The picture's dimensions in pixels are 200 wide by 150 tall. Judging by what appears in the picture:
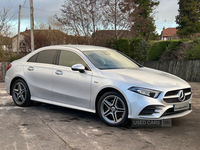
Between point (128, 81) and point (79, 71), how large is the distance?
1173mm

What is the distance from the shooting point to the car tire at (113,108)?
5.12 metres

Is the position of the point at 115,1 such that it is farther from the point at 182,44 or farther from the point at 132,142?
the point at 132,142

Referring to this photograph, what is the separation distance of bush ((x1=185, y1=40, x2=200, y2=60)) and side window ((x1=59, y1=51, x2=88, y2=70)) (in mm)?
10040

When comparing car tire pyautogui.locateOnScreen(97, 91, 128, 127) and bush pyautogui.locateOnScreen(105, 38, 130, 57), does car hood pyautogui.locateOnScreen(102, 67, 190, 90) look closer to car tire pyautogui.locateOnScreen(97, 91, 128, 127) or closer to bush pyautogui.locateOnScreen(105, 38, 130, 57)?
car tire pyautogui.locateOnScreen(97, 91, 128, 127)

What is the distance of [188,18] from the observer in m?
58.0

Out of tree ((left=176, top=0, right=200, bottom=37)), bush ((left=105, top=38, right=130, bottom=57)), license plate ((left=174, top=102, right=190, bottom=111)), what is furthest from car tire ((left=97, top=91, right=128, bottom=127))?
tree ((left=176, top=0, right=200, bottom=37))

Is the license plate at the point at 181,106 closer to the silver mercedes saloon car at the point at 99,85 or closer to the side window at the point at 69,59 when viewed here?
the silver mercedes saloon car at the point at 99,85

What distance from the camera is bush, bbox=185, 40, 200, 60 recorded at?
14.6 metres

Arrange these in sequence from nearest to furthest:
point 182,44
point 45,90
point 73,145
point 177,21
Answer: point 73,145 < point 45,90 < point 182,44 < point 177,21

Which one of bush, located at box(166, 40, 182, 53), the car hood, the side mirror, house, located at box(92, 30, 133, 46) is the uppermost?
house, located at box(92, 30, 133, 46)

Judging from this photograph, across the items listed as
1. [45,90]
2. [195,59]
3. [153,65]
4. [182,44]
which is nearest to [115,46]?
[153,65]

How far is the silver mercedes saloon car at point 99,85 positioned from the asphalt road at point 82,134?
292 mm

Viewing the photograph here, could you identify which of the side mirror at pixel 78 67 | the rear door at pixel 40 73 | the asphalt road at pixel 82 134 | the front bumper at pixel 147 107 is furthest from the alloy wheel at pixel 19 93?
the front bumper at pixel 147 107

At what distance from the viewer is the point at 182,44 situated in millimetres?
16703
